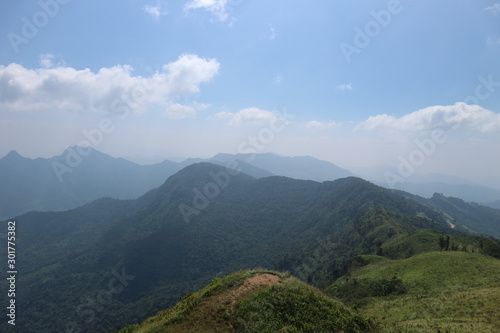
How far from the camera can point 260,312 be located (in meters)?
19.8

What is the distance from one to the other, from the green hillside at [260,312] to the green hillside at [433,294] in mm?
5654

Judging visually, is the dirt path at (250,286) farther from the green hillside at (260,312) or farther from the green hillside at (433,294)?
the green hillside at (433,294)

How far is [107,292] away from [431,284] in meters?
176

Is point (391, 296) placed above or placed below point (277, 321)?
below

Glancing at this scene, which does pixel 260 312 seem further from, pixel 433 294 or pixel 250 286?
pixel 433 294

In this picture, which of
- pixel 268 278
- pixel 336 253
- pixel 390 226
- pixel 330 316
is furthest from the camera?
pixel 336 253

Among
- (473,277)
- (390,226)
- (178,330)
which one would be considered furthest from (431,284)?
(390,226)

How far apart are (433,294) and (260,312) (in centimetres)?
3141

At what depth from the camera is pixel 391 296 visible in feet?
141

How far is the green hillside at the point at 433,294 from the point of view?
2480 centimetres

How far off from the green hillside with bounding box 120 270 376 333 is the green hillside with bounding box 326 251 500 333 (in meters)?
5.65

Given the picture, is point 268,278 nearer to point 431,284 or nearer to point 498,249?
point 431,284

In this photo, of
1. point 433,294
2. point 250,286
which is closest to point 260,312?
point 250,286

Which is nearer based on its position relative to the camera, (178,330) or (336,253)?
(178,330)
